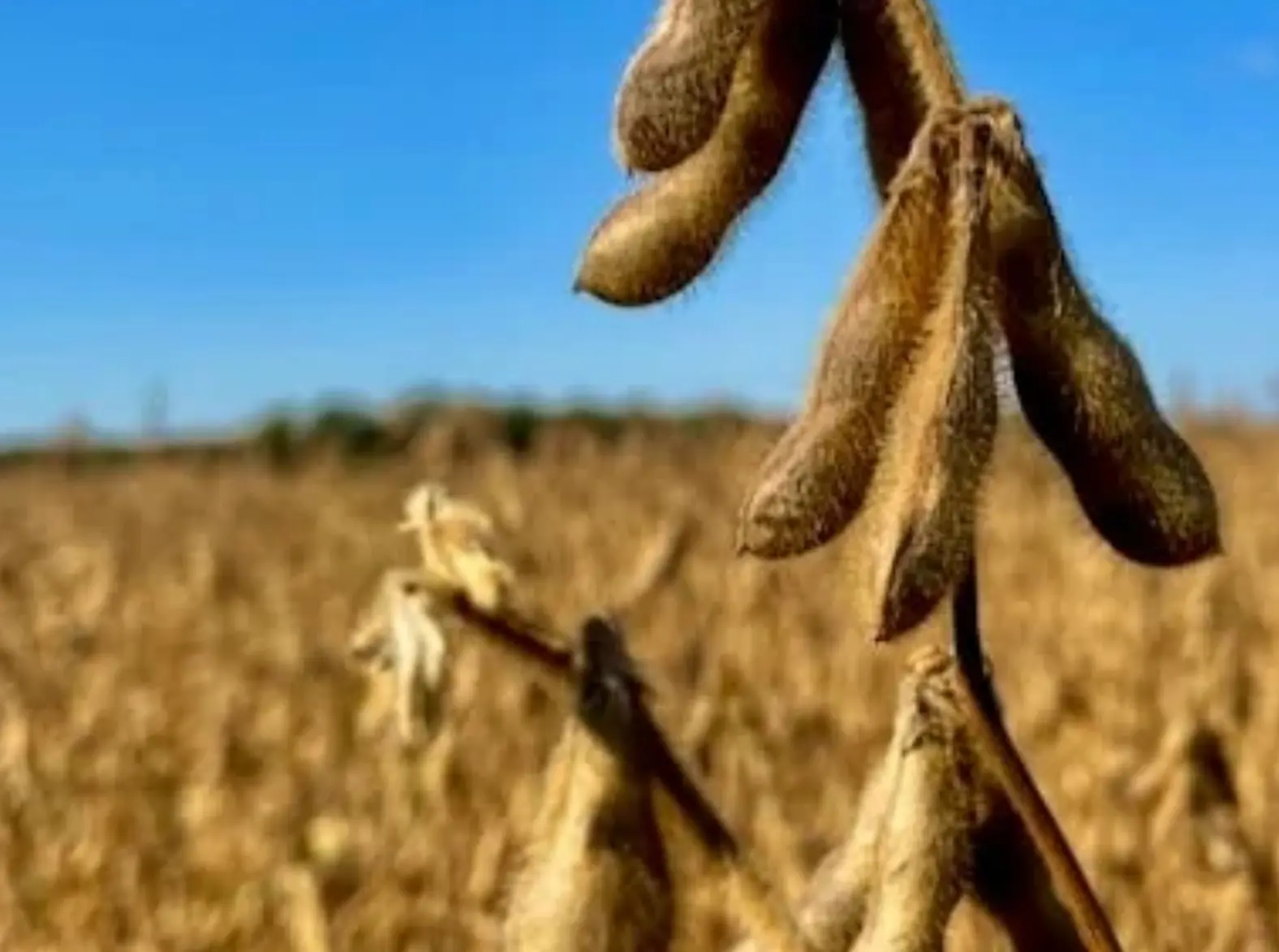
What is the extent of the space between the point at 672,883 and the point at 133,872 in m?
1.86

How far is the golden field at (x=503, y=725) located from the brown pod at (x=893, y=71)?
10 centimetres

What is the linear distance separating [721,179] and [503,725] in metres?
3.34

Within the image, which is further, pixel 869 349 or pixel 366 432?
pixel 366 432

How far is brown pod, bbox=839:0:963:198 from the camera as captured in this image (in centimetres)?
103

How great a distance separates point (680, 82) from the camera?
1025mm

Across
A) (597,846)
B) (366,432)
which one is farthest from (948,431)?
(366,432)

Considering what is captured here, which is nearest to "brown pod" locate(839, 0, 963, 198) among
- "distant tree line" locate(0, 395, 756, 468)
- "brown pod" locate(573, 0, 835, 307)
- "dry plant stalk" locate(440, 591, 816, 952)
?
"brown pod" locate(573, 0, 835, 307)

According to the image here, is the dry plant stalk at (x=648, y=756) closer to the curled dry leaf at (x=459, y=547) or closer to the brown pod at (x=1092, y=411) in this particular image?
the curled dry leaf at (x=459, y=547)

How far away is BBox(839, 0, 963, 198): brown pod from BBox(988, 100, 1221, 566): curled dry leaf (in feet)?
0.13

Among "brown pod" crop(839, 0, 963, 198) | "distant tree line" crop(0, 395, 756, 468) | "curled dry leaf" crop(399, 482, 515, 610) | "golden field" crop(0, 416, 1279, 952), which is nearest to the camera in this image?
"brown pod" crop(839, 0, 963, 198)

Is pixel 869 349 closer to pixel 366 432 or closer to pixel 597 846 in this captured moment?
pixel 597 846

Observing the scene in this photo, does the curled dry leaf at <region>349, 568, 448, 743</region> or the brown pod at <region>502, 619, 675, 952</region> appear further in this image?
the curled dry leaf at <region>349, 568, 448, 743</region>

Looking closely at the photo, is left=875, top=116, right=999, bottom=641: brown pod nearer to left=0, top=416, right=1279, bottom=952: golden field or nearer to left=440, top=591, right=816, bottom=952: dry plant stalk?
left=0, top=416, right=1279, bottom=952: golden field

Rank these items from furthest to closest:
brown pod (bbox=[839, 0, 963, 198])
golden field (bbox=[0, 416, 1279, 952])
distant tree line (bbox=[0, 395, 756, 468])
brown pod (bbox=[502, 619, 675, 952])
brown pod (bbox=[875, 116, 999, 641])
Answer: distant tree line (bbox=[0, 395, 756, 468])
golden field (bbox=[0, 416, 1279, 952])
brown pod (bbox=[502, 619, 675, 952])
brown pod (bbox=[839, 0, 963, 198])
brown pod (bbox=[875, 116, 999, 641])
